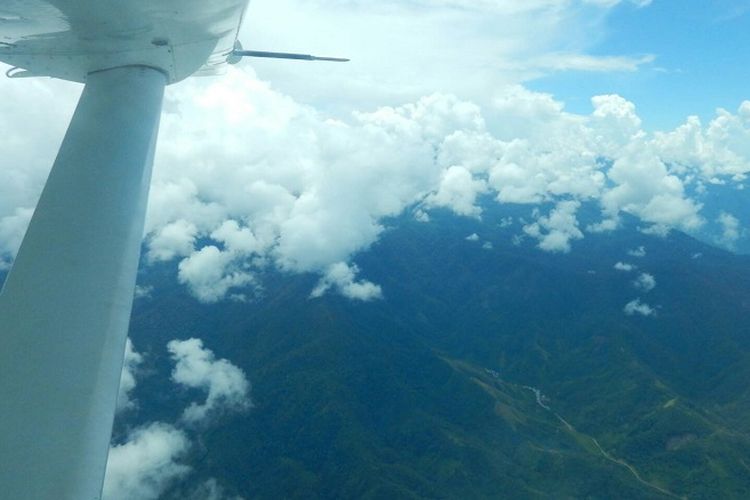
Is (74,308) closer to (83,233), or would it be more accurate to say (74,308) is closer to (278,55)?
(83,233)

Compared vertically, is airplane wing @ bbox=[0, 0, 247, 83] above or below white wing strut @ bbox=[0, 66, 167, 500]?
above

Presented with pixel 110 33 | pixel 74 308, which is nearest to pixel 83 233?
pixel 74 308

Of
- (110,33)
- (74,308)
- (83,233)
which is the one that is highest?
(110,33)

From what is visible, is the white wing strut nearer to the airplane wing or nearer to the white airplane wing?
the white airplane wing

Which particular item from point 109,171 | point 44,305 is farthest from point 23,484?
point 109,171

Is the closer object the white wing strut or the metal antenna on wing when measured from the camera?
the white wing strut

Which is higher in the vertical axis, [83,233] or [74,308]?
[83,233]

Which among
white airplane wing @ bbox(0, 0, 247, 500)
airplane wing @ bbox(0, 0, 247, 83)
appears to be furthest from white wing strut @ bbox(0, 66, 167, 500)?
airplane wing @ bbox(0, 0, 247, 83)

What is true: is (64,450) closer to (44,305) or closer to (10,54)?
(44,305)

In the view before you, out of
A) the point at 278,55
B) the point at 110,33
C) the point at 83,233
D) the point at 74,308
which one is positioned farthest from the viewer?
the point at 278,55
